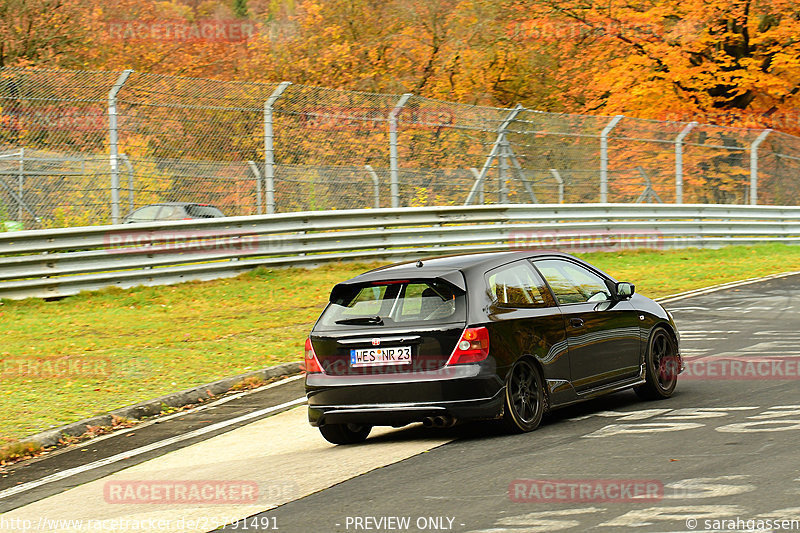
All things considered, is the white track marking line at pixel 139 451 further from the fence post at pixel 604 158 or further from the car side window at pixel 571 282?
the fence post at pixel 604 158

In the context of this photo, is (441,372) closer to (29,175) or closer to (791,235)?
(29,175)

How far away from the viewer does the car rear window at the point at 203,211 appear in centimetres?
1882

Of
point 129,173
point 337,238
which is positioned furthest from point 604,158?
point 129,173

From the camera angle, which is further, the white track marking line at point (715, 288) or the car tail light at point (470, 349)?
the white track marking line at point (715, 288)

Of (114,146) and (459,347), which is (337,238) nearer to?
(114,146)

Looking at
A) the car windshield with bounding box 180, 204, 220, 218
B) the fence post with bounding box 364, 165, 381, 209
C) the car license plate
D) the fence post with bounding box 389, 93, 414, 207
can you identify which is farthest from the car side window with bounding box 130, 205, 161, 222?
the car license plate

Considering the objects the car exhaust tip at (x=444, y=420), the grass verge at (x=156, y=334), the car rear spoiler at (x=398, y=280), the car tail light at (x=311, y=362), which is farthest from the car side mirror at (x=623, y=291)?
the grass verge at (x=156, y=334)

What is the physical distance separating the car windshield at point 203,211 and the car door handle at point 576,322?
433 inches

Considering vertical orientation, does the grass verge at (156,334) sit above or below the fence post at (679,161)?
below

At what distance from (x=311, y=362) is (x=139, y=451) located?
5.04ft

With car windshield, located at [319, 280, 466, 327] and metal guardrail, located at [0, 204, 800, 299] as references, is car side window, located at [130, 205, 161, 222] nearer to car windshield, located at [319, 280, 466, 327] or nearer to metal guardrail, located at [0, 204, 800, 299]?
metal guardrail, located at [0, 204, 800, 299]

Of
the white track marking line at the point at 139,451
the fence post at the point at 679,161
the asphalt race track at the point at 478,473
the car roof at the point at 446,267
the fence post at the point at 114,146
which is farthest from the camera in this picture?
the fence post at the point at 679,161

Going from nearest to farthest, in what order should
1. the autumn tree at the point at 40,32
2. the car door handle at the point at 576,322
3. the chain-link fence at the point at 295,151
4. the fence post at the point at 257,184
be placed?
the car door handle at the point at 576,322
the chain-link fence at the point at 295,151
the fence post at the point at 257,184
the autumn tree at the point at 40,32

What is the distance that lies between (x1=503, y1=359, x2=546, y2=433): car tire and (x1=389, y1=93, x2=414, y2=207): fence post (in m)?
13.2
